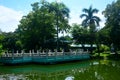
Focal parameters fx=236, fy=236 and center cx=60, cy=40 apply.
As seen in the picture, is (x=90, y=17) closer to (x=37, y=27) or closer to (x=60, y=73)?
(x=37, y=27)

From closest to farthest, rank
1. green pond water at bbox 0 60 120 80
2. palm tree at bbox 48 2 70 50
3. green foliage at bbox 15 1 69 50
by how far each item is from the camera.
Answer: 1. green pond water at bbox 0 60 120 80
2. green foliage at bbox 15 1 69 50
3. palm tree at bbox 48 2 70 50

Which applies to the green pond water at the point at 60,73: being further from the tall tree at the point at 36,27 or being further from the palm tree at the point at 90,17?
the palm tree at the point at 90,17

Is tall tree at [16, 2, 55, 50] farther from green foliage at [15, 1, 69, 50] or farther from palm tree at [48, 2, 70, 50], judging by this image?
palm tree at [48, 2, 70, 50]

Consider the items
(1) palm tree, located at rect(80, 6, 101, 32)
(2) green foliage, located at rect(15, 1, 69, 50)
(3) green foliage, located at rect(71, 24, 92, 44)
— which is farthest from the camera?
(1) palm tree, located at rect(80, 6, 101, 32)

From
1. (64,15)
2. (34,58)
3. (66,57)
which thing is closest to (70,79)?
(34,58)

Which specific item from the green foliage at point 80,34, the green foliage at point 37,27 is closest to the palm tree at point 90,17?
the green foliage at point 80,34

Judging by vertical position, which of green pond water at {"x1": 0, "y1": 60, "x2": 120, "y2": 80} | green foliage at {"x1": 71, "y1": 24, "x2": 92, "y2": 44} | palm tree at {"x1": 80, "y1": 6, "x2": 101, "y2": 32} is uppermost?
palm tree at {"x1": 80, "y1": 6, "x2": 101, "y2": 32}

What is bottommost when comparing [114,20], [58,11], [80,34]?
[80,34]

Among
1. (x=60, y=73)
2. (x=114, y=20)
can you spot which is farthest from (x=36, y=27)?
(x=60, y=73)

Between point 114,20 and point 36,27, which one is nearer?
point 36,27

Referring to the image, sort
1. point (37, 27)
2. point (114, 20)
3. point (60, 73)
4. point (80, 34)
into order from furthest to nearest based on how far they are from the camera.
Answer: point (80, 34) → point (114, 20) → point (37, 27) → point (60, 73)

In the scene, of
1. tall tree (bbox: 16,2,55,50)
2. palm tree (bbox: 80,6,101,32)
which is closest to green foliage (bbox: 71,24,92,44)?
palm tree (bbox: 80,6,101,32)

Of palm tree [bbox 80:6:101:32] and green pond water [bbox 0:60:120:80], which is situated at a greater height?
palm tree [bbox 80:6:101:32]

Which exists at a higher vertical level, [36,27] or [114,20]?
[114,20]
